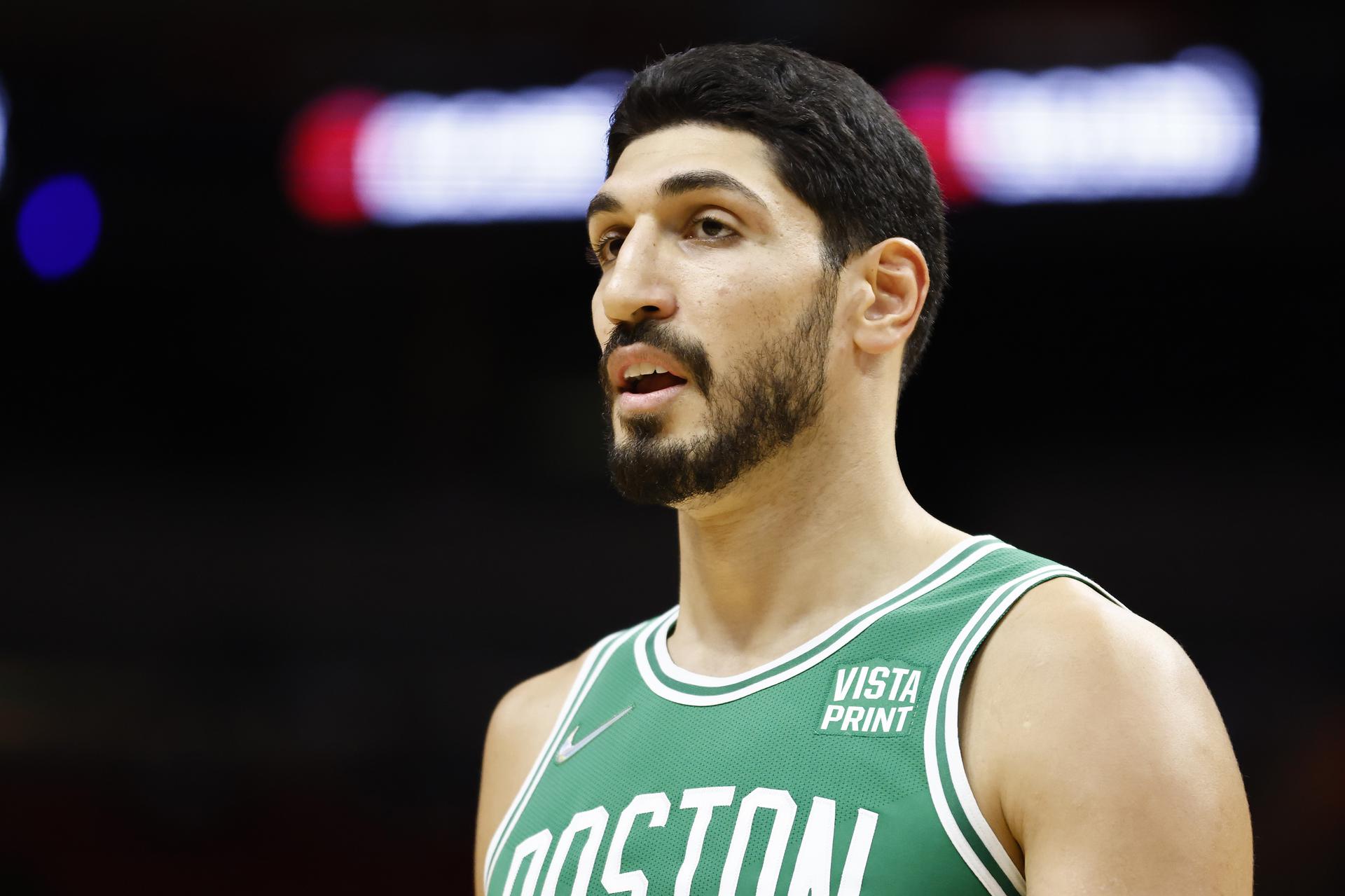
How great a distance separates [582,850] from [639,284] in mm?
876

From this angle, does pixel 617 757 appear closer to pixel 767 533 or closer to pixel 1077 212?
pixel 767 533

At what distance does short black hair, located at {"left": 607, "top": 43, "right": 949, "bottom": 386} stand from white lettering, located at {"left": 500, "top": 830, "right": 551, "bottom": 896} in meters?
1.00

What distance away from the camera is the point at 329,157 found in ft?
27.1

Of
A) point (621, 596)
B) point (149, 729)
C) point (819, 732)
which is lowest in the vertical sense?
point (149, 729)

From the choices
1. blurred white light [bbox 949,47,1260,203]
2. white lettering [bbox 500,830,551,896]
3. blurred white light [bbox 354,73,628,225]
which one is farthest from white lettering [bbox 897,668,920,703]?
blurred white light [bbox 354,73,628,225]

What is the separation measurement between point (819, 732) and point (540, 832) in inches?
21.6

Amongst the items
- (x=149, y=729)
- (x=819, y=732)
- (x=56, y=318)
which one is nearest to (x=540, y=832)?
(x=819, y=732)

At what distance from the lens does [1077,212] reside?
8.26 m

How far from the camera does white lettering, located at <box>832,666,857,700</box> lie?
215 cm

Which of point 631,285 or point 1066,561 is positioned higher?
point 631,285

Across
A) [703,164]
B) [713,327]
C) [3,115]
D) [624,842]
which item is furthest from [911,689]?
[3,115]

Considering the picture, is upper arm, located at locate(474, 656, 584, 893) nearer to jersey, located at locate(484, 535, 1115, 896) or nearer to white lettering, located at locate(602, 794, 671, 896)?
jersey, located at locate(484, 535, 1115, 896)

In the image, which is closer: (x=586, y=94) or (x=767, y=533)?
(x=767, y=533)

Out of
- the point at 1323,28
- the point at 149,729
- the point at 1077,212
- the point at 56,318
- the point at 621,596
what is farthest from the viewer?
the point at 56,318
